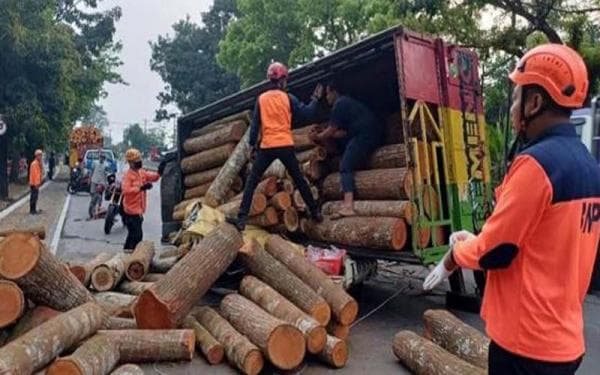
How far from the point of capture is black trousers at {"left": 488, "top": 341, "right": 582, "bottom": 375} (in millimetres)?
2322

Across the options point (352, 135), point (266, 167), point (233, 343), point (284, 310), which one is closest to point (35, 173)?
point (266, 167)

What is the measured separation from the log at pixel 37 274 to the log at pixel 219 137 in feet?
12.7

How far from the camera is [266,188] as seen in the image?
25.0 ft

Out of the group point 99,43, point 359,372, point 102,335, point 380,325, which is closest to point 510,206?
point 359,372

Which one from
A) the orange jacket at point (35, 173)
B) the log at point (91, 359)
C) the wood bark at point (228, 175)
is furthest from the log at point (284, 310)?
the orange jacket at point (35, 173)

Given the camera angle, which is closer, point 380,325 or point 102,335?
point 102,335

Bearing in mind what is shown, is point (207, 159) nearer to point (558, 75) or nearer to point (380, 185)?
point (380, 185)

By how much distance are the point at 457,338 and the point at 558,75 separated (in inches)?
135

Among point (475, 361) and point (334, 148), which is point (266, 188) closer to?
point (334, 148)

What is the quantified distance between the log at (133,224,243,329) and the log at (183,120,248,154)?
9.01 feet

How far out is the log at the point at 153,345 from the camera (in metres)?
5.20

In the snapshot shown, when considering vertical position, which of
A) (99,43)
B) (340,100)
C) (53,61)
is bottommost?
(340,100)

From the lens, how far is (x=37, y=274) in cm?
527

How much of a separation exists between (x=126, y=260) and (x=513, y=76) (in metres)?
5.84
